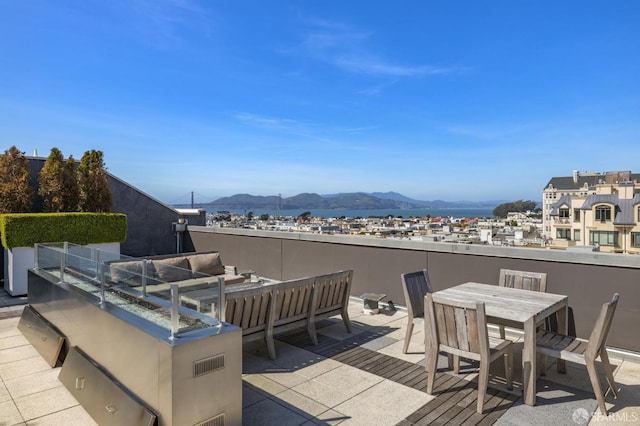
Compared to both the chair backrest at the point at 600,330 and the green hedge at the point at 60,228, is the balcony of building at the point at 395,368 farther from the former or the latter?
the green hedge at the point at 60,228

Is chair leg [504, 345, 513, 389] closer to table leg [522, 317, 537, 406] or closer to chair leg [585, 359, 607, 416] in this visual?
table leg [522, 317, 537, 406]

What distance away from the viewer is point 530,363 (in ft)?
9.51

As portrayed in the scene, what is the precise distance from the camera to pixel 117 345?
283 cm

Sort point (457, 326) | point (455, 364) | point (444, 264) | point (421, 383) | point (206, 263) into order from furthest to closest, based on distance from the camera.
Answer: point (206, 263) → point (444, 264) → point (455, 364) → point (421, 383) → point (457, 326)

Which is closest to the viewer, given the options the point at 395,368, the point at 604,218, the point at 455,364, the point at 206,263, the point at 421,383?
the point at 421,383

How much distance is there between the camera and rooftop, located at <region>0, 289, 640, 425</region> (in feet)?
8.93

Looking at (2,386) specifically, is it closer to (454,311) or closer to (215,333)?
(215,333)

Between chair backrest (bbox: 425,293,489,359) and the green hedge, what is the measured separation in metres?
8.10

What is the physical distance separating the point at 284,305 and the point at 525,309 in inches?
94.4

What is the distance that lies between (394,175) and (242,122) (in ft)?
102

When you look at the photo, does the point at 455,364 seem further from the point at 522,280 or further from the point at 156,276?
the point at 156,276

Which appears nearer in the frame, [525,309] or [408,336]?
[525,309]

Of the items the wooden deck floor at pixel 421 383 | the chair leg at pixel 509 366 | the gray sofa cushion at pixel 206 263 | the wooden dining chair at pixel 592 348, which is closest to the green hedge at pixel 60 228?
the gray sofa cushion at pixel 206 263

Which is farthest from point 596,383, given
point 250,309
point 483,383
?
point 250,309
